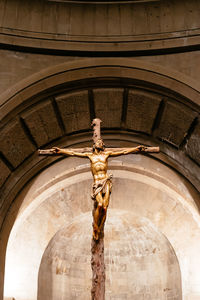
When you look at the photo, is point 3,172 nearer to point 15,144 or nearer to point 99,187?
point 15,144

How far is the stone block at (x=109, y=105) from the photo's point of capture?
788cm

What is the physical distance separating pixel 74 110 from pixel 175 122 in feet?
5.52

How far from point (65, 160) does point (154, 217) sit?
2.58m

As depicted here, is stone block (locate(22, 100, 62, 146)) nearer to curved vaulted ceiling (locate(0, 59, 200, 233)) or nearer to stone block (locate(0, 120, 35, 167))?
curved vaulted ceiling (locate(0, 59, 200, 233))

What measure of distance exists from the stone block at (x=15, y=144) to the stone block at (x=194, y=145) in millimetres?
2583

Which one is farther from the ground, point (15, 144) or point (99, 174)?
point (15, 144)

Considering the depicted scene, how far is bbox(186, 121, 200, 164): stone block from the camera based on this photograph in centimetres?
760

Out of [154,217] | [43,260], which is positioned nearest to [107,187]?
[154,217]

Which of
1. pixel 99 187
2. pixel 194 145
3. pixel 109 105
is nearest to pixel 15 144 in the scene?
pixel 109 105

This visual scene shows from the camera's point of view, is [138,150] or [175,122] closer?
[138,150]

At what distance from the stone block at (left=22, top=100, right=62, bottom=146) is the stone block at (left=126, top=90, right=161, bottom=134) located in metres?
1.25

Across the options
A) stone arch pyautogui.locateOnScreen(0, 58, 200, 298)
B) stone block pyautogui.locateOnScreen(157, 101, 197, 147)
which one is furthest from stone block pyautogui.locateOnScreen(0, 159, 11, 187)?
stone block pyautogui.locateOnScreen(157, 101, 197, 147)

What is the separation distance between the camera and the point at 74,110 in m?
7.95

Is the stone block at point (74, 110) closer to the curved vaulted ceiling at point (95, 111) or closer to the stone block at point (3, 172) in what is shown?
the curved vaulted ceiling at point (95, 111)
